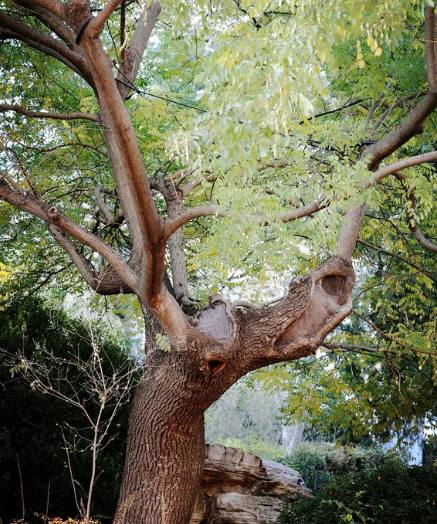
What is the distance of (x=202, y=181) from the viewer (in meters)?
5.10

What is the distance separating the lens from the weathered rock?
26.0 ft

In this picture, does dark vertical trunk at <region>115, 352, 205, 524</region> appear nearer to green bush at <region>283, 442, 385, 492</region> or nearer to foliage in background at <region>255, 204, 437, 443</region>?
foliage in background at <region>255, 204, 437, 443</region>

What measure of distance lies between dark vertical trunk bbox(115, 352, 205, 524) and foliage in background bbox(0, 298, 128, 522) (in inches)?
38.4

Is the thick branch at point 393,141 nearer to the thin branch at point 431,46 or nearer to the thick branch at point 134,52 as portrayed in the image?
the thin branch at point 431,46

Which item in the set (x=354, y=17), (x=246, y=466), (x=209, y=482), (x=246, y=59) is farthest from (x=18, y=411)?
(x=354, y=17)

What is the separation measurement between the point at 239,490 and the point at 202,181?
5046 mm

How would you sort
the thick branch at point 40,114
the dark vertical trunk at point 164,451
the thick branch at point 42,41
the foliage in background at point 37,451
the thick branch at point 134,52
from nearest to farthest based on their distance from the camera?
the dark vertical trunk at point 164,451 → the thick branch at point 42,41 → the thick branch at point 40,114 → the thick branch at point 134,52 → the foliage in background at point 37,451

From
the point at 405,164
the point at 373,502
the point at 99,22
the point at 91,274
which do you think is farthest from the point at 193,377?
the point at 373,502

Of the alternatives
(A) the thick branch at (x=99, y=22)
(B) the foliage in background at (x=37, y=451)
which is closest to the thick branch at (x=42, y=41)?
(B) the foliage in background at (x=37, y=451)

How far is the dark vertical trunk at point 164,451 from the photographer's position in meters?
5.39

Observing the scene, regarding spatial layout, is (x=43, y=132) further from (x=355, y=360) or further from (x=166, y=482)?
(x=355, y=360)

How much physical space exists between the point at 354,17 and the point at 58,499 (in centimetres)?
603

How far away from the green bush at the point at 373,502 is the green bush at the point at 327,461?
1515 mm

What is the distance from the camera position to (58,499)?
22.3 feet
